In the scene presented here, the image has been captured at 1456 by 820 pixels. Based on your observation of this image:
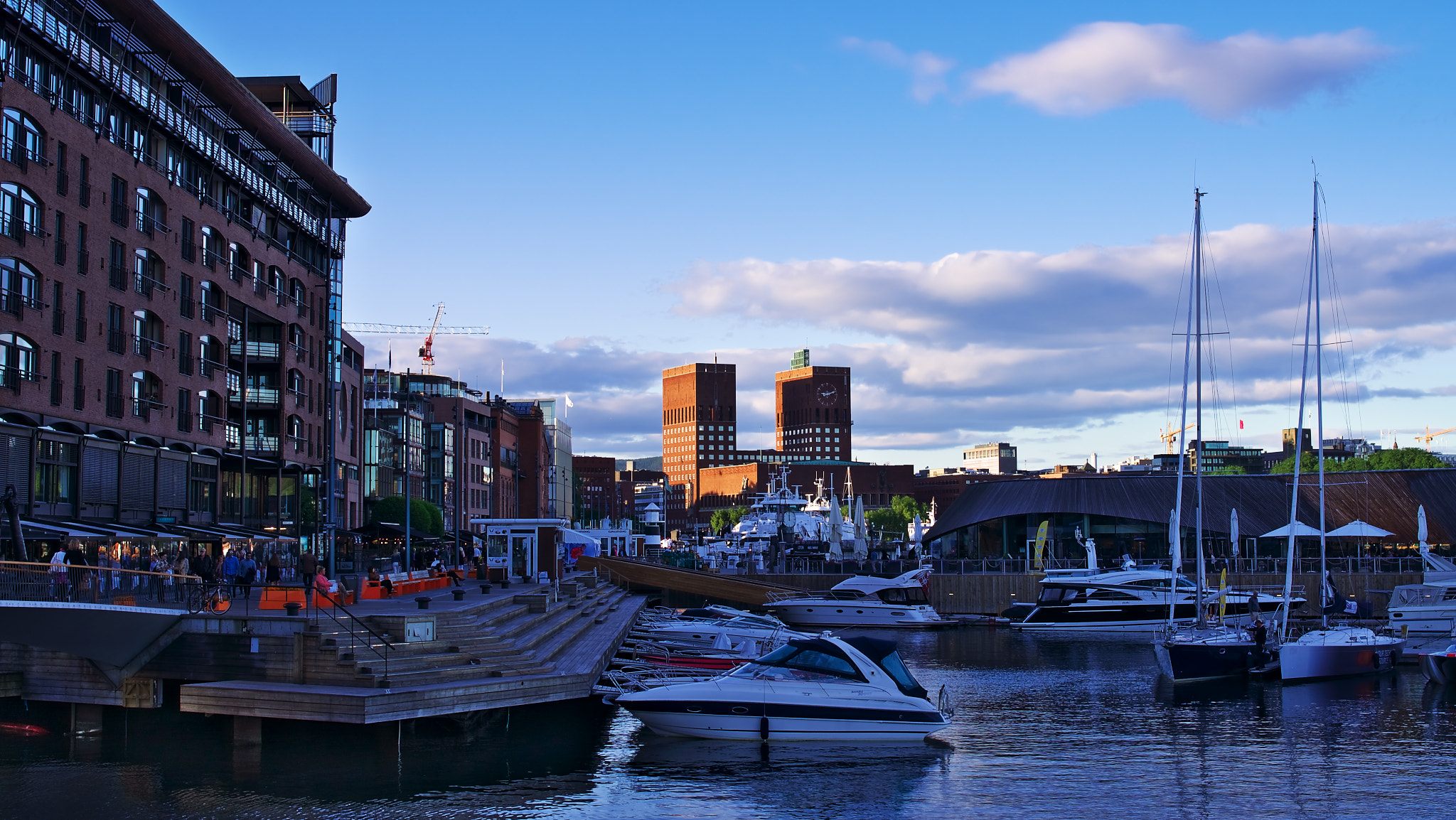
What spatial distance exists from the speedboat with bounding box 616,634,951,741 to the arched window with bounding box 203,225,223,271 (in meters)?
39.4

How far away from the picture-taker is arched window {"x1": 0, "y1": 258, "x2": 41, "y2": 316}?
43.2 meters

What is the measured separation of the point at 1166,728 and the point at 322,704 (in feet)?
70.6

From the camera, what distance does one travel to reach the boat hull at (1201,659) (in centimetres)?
4291

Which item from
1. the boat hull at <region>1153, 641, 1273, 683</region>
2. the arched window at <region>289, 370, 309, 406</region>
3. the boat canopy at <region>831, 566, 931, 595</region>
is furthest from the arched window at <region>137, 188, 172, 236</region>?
the boat hull at <region>1153, 641, 1273, 683</region>

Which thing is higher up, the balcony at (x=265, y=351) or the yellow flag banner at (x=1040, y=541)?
the balcony at (x=265, y=351)

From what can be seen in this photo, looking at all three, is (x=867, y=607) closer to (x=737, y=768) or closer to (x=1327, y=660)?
(x=1327, y=660)

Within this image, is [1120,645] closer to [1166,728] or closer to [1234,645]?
[1234,645]

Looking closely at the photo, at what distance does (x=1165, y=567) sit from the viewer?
7506cm

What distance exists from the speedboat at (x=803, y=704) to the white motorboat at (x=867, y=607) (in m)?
36.1

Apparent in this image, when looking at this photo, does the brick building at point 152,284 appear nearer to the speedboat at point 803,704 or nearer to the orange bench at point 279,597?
the orange bench at point 279,597

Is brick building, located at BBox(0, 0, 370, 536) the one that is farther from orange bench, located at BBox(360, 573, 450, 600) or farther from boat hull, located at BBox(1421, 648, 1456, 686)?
boat hull, located at BBox(1421, 648, 1456, 686)

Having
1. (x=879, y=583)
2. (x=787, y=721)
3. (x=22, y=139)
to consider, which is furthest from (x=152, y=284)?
(x=879, y=583)

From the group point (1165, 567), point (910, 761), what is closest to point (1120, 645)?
point (1165, 567)

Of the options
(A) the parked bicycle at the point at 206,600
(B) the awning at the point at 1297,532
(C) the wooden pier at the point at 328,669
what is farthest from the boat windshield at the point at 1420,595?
(A) the parked bicycle at the point at 206,600
